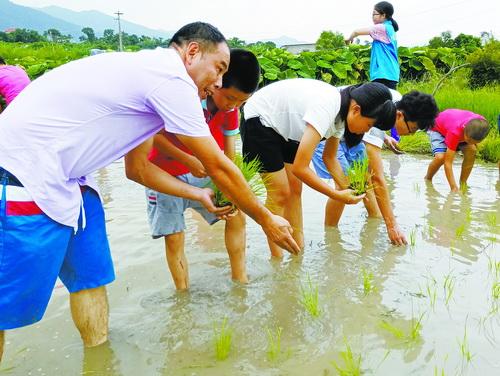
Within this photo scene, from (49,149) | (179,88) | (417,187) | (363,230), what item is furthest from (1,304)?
(417,187)

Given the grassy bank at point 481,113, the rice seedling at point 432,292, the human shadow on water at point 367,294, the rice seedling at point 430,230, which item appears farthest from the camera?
the grassy bank at point 481,113

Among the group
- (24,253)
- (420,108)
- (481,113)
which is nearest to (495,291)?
(420,108)

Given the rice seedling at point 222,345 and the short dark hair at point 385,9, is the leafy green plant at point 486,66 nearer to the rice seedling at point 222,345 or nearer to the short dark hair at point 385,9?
the short dark hair at point 385,9

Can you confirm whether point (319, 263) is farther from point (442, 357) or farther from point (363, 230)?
point (442, 357)

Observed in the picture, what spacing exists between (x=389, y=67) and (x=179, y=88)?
16.9 feet

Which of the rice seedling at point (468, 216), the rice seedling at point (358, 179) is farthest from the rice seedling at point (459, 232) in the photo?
the rice seedling at point (358, 179)

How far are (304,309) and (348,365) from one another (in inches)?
26.6

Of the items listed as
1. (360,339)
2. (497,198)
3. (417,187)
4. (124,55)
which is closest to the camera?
(124,55)

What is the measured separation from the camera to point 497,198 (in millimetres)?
5199

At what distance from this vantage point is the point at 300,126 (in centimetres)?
333

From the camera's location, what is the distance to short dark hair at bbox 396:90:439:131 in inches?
155

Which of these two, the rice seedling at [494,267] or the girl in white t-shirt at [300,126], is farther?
the rice seedling at [494,267]

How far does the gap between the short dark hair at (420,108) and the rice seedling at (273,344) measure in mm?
2244

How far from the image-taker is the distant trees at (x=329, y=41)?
17766 mm
